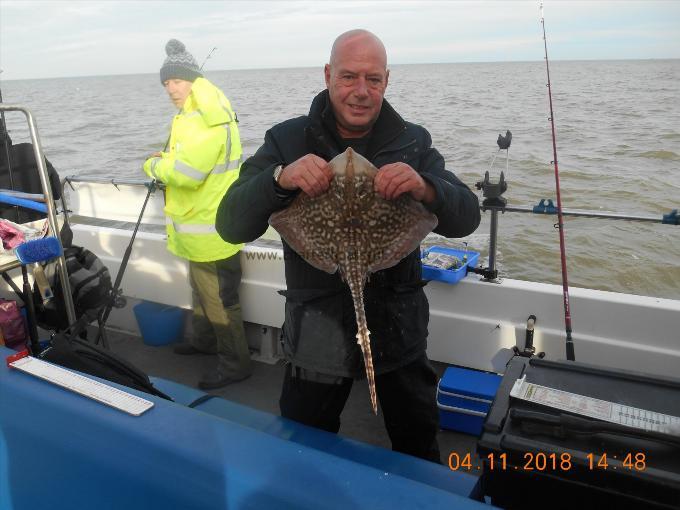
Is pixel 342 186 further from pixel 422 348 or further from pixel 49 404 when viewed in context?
pixel 49 404

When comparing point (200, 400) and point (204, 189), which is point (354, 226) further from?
point (204, 189)

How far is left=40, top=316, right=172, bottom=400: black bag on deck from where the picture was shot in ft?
7.75

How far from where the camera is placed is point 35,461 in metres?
1.65

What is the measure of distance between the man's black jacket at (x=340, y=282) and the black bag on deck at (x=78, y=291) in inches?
82.7

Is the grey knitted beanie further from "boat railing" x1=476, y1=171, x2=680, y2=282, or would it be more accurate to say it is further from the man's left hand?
the man's left hand

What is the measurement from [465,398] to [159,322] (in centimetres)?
300

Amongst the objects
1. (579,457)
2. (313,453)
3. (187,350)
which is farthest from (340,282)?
(187,350)

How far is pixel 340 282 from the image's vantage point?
7.38 ft

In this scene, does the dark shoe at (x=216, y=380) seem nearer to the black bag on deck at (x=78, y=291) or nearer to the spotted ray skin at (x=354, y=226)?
the black bag on deck at (x=78, y=291)

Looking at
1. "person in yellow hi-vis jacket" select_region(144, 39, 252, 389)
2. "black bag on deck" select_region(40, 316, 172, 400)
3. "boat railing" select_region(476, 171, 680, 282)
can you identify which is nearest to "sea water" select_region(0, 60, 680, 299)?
"boat railing" select_region(476, 171, 680, 282)

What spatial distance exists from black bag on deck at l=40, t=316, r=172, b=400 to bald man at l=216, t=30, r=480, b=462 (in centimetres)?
76

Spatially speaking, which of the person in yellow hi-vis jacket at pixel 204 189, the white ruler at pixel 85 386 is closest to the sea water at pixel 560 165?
the person in yellow hi-vis jacket at pixel 204 189

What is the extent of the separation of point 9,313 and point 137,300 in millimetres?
1980

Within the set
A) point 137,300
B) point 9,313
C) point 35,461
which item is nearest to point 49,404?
point 35,461
